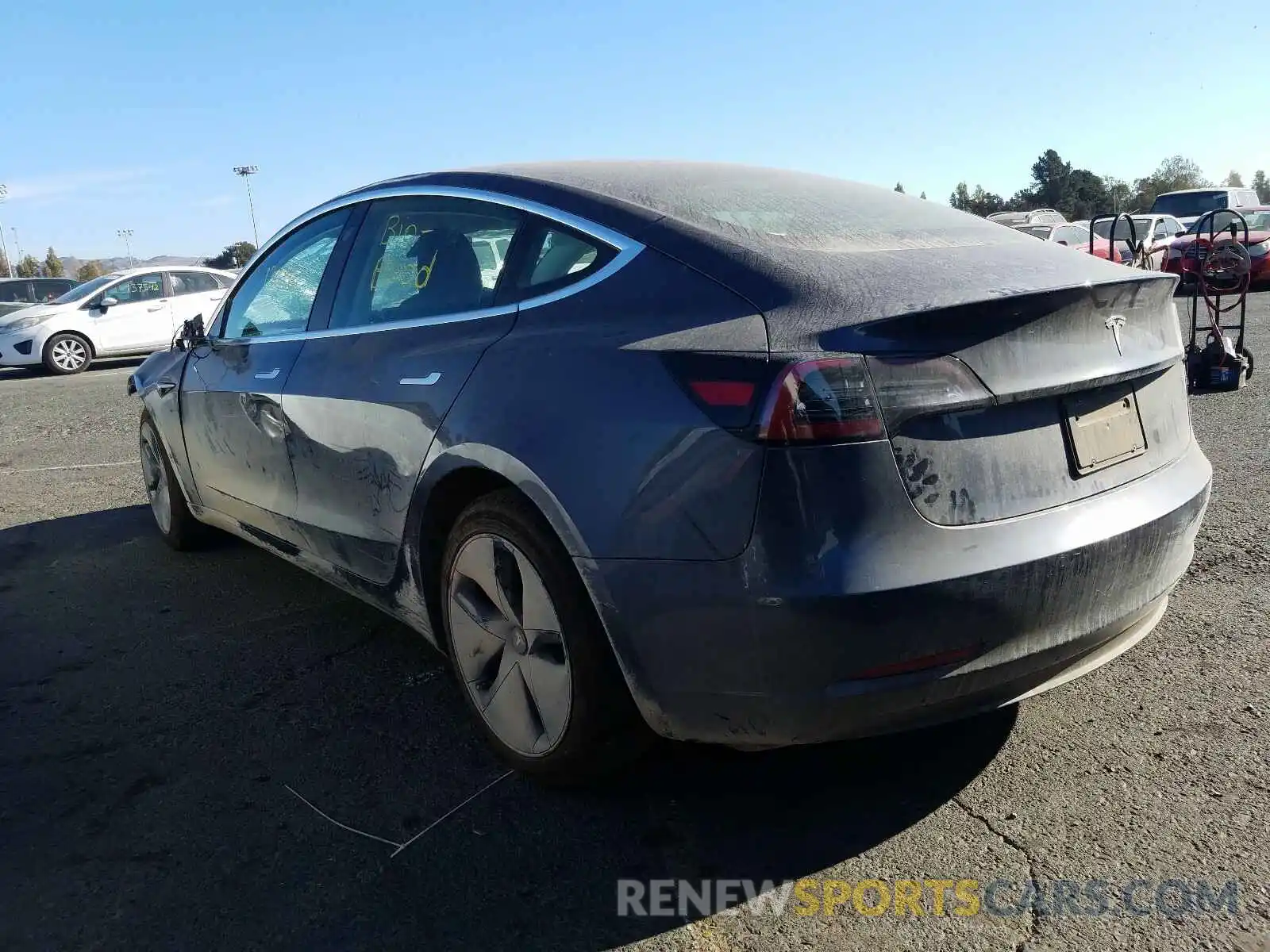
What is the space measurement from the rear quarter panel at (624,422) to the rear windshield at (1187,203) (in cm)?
2760

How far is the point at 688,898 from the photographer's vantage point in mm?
2311

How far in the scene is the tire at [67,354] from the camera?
1648 centimetres

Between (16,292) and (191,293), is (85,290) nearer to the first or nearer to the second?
(191,293)

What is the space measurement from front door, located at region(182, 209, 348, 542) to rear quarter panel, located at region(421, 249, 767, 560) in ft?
4.43

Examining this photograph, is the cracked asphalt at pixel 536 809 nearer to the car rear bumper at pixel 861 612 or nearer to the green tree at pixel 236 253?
the car rear bumper at pixel 861 612

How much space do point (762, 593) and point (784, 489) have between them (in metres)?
0.22

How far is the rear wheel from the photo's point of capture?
16.5 metres

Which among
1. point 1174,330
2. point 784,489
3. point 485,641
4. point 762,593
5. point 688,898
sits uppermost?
point 1174,330

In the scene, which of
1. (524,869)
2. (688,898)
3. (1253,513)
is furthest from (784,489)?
(1253,513)

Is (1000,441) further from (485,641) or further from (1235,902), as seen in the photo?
(485,641)

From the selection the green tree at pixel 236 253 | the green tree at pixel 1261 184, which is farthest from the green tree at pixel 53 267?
the green tree at pixel 1261 184

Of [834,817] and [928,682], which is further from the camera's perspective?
[834,817]

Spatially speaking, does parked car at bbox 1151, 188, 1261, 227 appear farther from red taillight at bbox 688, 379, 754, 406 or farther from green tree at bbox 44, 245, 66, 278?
green tree at bbox 44, 245, 66, 278

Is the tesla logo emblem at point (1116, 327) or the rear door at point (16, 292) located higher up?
the rear door at point (16, 292)
